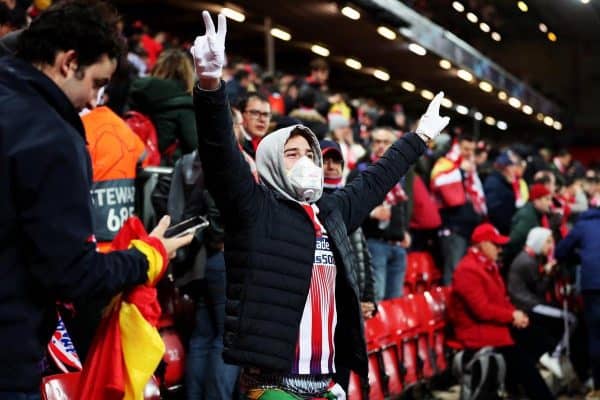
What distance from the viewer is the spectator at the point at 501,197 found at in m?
11.5

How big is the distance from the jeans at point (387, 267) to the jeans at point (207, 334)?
279cm

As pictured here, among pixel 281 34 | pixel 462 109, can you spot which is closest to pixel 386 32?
pixel 281 34

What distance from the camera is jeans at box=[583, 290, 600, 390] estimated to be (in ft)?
28.6

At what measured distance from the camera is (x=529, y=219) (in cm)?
1047

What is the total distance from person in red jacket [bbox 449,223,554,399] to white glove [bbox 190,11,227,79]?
17.5ft

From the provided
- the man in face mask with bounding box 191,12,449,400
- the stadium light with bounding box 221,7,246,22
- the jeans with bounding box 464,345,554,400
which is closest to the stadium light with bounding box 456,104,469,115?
the stadium light with bounding box 221,7,246,22

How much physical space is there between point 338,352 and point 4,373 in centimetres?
165

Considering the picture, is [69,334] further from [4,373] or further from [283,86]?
[283,86]

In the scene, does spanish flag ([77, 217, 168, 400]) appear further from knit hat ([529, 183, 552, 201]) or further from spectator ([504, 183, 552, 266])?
knit hat ([529, 183, 552, 201])

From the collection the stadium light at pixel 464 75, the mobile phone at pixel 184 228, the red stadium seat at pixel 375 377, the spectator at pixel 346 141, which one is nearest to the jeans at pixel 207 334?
the mobile phone at pixel 184 228

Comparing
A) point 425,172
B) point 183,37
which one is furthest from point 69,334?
point 183,37

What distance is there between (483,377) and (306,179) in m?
4.70

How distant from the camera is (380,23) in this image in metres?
15.1

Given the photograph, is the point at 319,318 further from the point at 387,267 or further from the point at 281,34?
the point at 281,34
